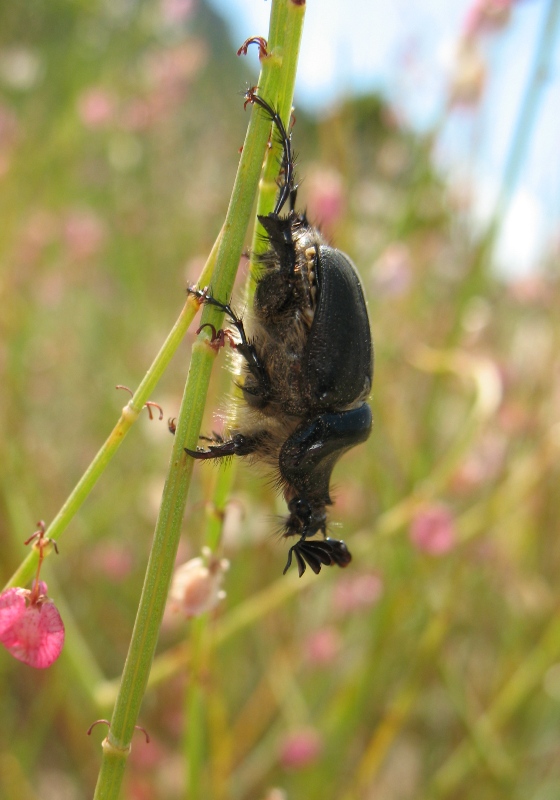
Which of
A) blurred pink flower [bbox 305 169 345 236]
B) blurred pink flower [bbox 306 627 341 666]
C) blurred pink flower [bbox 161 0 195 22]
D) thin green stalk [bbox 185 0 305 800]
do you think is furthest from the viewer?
blurred pink flower [bbox 161 0 195 22]

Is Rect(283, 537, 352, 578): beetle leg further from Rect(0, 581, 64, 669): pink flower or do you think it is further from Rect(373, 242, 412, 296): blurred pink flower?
Rect(373, 242, 412, 296): blurred pink flower

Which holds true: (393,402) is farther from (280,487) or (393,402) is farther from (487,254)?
(280,487)

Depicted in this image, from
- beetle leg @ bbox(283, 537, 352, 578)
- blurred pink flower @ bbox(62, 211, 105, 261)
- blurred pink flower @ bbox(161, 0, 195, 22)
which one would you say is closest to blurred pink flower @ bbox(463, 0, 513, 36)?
beetle leg @ bbox(283, 537, 352, 578)

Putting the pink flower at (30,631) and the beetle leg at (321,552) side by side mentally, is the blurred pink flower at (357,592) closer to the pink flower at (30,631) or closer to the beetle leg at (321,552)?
the beetle leg at (321,552)

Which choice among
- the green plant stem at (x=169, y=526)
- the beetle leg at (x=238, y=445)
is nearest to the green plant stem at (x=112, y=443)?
the green plant stem at (x=169, y=526)

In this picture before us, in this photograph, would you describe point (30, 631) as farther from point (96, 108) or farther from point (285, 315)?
point (96, 108)

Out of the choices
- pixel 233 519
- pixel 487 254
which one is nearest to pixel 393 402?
pixel 487 254

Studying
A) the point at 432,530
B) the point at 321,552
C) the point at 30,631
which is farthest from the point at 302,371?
the point at 432,530
